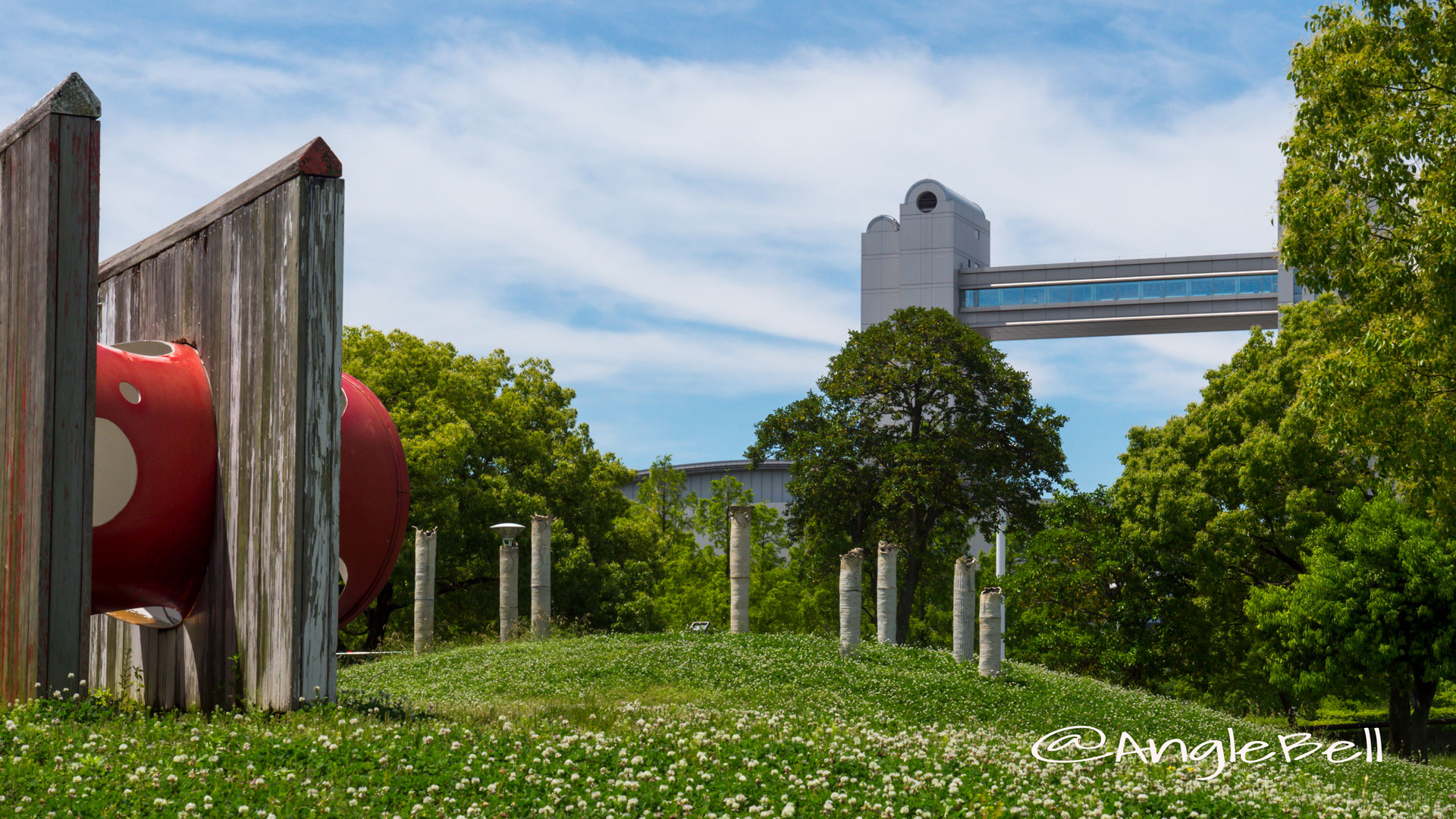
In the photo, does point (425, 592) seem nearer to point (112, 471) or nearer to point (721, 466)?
point (112, 471)

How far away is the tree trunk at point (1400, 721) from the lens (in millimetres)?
27000

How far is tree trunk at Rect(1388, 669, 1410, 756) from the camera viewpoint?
2700 centimetres

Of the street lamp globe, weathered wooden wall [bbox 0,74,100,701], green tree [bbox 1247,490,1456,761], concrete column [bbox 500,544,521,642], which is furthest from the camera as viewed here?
concrete column [bbox 500,544,521,642]

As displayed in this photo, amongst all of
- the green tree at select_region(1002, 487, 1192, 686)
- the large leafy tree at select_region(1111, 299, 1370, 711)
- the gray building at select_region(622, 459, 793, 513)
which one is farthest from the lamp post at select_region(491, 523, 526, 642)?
the gray building at select_region(622, 459, 793, 513)

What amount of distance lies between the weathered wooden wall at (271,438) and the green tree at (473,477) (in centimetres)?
2093

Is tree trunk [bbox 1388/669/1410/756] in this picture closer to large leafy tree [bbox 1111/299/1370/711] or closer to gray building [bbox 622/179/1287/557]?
large leafy tree [bbox 1111/299/1370/711]

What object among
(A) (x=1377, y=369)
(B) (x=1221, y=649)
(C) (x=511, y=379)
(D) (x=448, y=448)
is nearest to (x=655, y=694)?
(A) (x=1377, y=369)

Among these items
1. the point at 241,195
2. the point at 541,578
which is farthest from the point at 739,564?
the point at 241,195

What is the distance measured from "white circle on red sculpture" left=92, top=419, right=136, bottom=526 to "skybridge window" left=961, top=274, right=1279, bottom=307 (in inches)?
2230

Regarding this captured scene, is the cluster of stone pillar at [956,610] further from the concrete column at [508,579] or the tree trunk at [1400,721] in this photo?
the tree trunk at [1400,721]

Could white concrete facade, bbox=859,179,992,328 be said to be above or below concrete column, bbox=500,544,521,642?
above

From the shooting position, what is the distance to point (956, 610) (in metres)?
23.1

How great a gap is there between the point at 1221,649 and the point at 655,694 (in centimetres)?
2188

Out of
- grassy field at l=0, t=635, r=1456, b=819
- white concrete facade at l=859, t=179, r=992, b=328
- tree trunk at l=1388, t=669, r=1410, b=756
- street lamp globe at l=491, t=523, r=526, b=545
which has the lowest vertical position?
tree trunk at l=1388, t=669, r=1410, b=756
